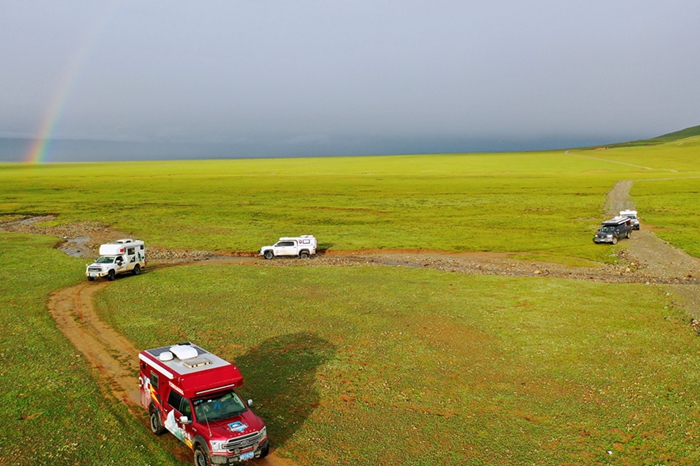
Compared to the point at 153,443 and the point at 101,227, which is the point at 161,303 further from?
the point at 101,227

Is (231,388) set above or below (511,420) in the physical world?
above

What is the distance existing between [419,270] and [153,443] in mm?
33149

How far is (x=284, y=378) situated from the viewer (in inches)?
931

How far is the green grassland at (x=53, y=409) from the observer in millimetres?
17266

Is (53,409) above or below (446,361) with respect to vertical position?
above

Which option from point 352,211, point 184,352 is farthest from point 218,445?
point 352,211

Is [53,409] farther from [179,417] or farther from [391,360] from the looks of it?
[391,360]

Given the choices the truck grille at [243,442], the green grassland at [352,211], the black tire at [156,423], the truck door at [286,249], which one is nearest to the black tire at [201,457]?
the truck grille at [243,442]

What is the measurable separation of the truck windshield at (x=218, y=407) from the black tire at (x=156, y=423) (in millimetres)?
2753

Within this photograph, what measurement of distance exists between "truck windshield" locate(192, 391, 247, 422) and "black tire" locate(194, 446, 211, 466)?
34.5 inches

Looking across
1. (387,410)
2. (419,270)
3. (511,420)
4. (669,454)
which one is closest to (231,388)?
(387,410)

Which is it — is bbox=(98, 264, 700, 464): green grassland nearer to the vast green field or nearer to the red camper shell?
the vast green field

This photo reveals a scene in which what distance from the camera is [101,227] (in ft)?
249

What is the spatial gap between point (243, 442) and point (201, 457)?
5.00 ft
